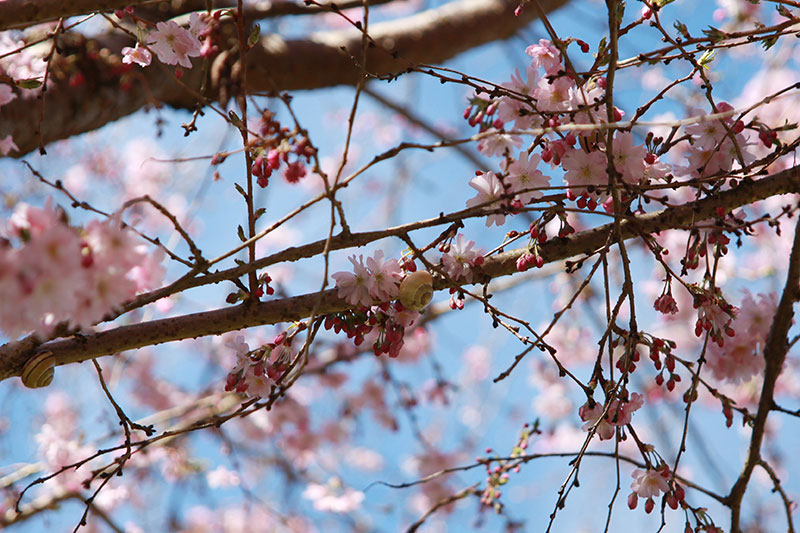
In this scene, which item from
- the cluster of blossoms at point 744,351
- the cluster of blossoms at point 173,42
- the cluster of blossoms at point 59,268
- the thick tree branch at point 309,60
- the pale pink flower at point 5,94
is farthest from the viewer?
the thick tree branch at point 309,60

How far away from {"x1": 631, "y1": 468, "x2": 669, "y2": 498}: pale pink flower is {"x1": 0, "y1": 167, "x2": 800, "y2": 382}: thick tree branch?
459 mm

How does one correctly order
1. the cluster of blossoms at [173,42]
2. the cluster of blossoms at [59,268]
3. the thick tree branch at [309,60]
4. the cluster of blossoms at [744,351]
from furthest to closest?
the thick tree branch at [309,60] → the cluster of blossoms at [744,351] → the cluster of blossoms at [173,42] → the cluster of blossoms at [59,268]

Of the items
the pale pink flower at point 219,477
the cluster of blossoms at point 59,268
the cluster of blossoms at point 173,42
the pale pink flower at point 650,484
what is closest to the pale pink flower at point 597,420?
the pale pink flower at point 650,484

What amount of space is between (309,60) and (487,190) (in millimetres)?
1766

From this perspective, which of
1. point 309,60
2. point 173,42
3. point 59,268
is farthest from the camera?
point 309,60

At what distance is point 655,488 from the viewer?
51.5 inches

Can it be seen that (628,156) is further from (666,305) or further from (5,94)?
(5,94)

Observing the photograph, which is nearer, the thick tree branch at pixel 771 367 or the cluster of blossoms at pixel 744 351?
the thick tree branch at pixel 771 367

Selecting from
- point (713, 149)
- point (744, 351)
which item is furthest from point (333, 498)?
point (713, 149)

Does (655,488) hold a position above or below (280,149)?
below

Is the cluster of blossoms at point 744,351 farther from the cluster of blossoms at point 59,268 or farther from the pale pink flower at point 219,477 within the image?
the pale pink flower at point 219,477

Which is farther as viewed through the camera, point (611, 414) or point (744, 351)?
point (744, 351)

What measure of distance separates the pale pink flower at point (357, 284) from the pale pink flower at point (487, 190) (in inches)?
9.8

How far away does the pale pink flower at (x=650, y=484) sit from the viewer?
4.22 feet
